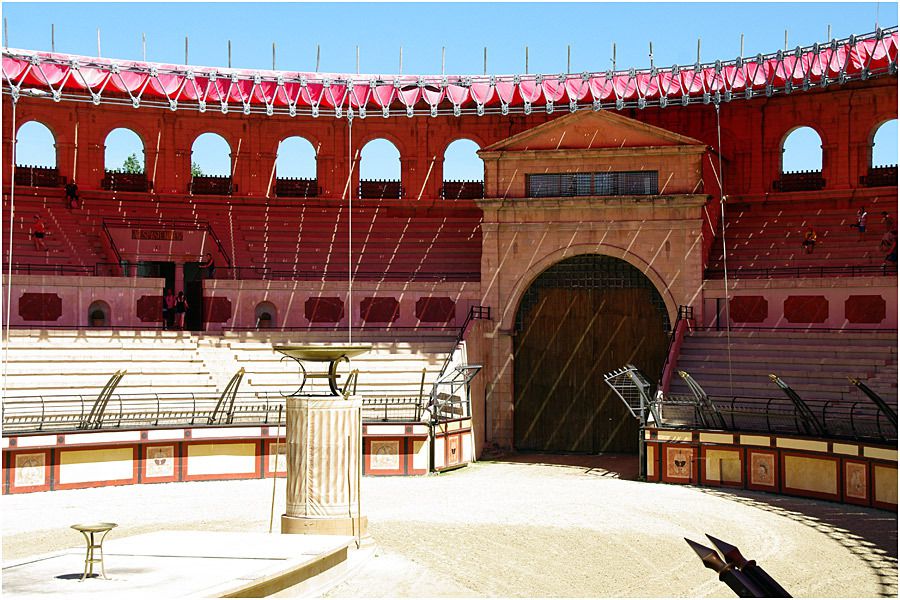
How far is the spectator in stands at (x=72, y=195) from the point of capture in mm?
44125

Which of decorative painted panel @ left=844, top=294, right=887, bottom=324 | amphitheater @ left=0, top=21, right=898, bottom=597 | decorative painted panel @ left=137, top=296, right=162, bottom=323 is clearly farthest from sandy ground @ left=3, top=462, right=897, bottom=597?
decorative painted panel @ left=137, top=296, right=162, bottom=323

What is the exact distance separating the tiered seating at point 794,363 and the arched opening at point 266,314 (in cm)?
1510

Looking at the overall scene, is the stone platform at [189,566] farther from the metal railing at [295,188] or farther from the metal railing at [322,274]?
the metal railing at [295,188]

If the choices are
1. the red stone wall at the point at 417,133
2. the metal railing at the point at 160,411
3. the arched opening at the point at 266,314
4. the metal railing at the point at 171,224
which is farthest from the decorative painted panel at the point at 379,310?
the metal railing at the point at 160,411

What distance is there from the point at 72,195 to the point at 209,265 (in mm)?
5992

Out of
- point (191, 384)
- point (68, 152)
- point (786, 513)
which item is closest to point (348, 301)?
point (191, 384)

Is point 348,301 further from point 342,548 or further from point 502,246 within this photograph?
point 342,548

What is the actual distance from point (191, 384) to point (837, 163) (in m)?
25.5

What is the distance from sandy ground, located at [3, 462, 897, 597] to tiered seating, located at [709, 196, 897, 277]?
12552mm

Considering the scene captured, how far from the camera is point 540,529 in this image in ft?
79.3

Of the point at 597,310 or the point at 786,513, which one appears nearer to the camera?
the point at 786,513

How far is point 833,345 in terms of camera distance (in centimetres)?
3522

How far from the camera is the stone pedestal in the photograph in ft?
66.9

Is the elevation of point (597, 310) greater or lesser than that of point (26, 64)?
lesser
